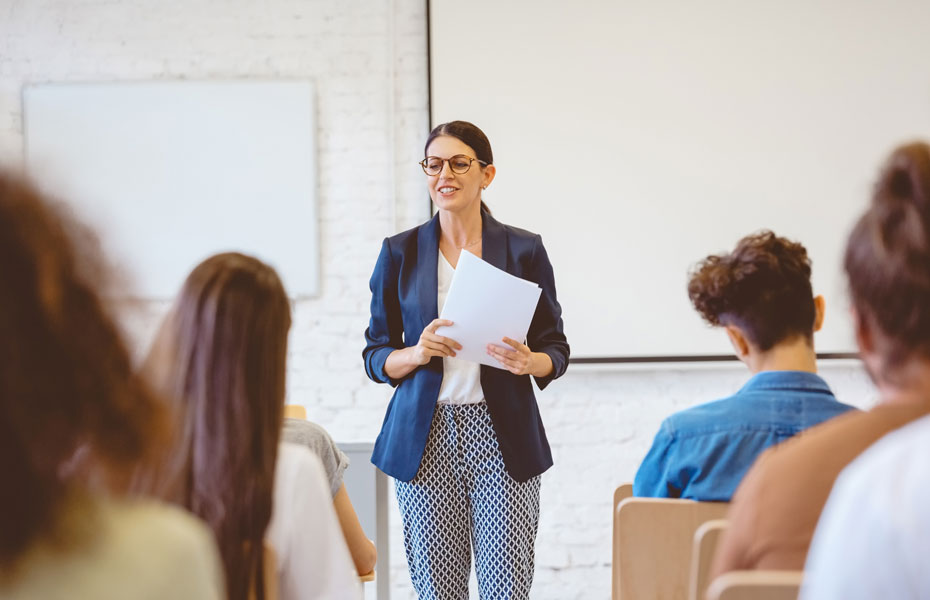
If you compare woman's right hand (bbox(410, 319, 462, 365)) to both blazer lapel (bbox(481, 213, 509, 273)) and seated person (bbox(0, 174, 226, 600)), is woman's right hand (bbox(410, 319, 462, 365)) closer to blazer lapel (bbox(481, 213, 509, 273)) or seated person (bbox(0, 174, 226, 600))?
blazer lapel (bbox(481, 213, 509, 273))

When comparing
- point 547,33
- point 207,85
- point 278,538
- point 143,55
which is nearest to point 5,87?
point 143,55

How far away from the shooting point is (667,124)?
3043 millimetres

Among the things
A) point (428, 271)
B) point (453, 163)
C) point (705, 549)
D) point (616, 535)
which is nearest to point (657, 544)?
point (616, 535)

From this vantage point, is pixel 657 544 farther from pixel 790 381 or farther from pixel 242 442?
pixel 242 442

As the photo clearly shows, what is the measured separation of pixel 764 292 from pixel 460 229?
86cm

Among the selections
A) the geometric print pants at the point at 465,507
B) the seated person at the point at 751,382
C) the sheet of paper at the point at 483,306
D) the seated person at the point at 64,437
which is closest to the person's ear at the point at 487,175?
the sheet of paper at the point at 483,306

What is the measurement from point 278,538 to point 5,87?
2.83 metres

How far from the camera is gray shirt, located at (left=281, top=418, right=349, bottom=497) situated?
1450 millimetres

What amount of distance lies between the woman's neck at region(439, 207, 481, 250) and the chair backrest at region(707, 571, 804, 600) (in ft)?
4.35

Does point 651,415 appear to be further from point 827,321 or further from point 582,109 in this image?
point 582,109

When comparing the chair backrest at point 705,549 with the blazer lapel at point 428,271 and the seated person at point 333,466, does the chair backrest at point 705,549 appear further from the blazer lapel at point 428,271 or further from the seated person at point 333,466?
the blazer lapel at point 428,271

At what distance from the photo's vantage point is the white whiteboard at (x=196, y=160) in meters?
3.11

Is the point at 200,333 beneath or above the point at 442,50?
beneath

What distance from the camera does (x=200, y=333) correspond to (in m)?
1.03
